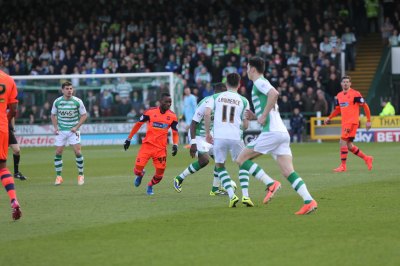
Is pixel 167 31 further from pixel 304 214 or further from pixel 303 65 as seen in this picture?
pixel 304 214

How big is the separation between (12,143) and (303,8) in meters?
24.6

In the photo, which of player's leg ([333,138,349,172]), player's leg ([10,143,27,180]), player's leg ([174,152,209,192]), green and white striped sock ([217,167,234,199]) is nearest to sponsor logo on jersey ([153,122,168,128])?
player's leg ([174,152,209,192])

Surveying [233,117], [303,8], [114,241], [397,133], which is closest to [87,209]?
[233,117]

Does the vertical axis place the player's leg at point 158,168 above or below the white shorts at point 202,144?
below

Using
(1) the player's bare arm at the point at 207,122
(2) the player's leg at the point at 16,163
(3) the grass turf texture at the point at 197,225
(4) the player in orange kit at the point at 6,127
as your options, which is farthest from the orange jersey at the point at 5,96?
(2) the player's leg at the point at 16,163

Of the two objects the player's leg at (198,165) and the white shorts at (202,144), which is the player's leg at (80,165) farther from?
the white shorts at (202,144)

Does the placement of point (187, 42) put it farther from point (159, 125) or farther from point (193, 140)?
point (193, 140)

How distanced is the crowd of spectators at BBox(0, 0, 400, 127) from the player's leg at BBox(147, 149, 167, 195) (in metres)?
21.0

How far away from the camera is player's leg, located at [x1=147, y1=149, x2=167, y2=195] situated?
1684 centimetres

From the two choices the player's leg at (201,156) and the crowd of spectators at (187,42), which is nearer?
the player's leg at (201,156)

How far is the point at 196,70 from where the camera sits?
134 feet

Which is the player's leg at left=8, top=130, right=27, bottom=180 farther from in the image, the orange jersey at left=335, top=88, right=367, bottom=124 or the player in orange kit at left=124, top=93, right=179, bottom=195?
the orange jersey at left=335, top=88, right=367, bottom=124

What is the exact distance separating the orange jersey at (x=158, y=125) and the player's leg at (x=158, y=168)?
0.15 metres

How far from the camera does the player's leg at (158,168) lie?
16.8 m
